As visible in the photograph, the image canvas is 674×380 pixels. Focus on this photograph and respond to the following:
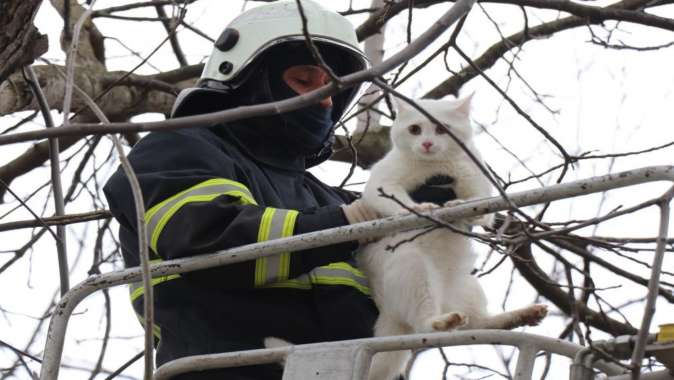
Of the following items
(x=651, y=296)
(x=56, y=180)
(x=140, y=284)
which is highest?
(x=56, y=180)

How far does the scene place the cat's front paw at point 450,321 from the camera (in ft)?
11.4

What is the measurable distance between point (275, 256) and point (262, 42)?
111 centimetres

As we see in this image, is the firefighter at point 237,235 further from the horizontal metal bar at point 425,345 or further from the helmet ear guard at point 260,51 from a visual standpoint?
the horizontal metal bar at point 425,345

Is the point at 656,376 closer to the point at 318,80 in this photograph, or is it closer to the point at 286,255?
the point at 286,255


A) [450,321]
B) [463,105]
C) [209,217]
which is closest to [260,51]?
[463,105]

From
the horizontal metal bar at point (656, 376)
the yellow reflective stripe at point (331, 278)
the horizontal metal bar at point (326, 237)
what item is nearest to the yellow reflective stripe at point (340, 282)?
the yellow reflective stripe at point (331, 278)

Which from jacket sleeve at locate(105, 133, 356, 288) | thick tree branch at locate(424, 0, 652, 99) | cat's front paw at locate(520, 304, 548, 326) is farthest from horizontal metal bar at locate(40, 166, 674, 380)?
thick tree branch at locate(424, 0, 652, 99)

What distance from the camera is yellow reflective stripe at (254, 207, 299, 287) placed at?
336 cm

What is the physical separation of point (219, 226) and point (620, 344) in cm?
132

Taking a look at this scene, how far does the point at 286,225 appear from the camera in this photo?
11.1 feet

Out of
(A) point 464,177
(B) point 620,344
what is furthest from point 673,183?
(A) point 464,177

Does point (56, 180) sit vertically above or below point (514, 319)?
above

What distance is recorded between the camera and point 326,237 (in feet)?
9.76

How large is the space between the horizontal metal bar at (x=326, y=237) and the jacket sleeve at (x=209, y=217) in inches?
5.2
